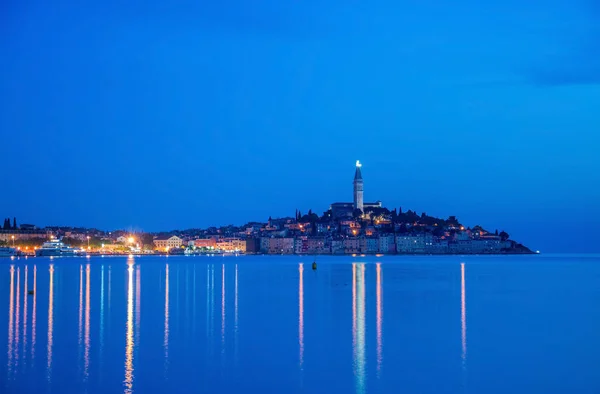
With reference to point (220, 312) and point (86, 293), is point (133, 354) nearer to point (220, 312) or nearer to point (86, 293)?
point (220, 312)

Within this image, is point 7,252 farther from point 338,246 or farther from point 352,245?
point 352,245

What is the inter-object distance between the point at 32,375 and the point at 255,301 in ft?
57.1

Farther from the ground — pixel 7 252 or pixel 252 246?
pixel 252 246

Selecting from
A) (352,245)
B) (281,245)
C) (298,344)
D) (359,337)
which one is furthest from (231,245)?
(298,344)

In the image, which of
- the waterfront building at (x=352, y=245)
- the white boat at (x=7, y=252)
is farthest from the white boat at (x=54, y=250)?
the waterfront building at (x=352, y=245)

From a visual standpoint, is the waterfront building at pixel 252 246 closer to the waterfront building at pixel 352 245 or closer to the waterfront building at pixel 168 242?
the waterfront building at pixel 168 242

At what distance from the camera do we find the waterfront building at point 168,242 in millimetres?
185625

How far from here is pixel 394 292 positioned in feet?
123

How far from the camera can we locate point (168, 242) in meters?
188

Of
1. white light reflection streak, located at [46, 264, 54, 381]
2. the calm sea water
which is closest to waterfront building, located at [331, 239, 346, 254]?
white light reflection streak, located at [46, 264, 54, 381]

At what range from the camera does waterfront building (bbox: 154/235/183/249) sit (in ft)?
609

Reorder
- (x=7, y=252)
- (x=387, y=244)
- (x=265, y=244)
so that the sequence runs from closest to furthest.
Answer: (x=7, y=252)
(x=387, y=244)
(x=265, y=244)

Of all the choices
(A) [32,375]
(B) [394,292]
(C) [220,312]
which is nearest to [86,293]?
(C) [220,312]

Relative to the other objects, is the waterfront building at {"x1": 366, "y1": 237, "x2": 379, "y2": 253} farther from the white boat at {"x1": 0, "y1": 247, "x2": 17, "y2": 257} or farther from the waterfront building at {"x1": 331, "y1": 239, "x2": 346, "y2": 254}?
the white boat at {"x1": 0, "y1": 247, "x2": 17, "y2": 257}
